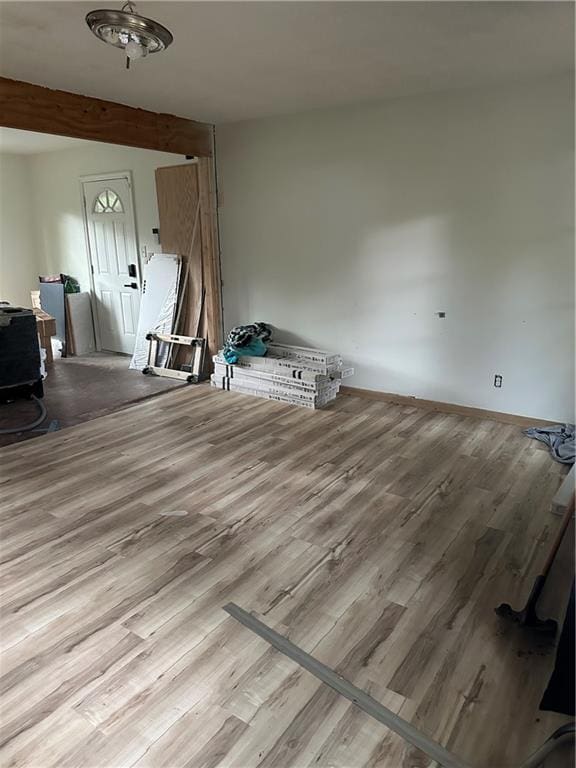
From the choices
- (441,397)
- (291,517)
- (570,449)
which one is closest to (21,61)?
(291,517)

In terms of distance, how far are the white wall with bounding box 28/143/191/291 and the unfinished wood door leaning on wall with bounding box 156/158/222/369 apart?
0.31 metres

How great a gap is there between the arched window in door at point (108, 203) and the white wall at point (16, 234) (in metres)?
1.54

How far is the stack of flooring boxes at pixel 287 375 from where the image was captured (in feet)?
15.6

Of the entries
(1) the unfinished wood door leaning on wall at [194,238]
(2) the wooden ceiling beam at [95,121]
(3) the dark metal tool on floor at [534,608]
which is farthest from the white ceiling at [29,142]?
(3) the dark metal tool on floor at [534,608]

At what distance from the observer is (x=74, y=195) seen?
6992mm

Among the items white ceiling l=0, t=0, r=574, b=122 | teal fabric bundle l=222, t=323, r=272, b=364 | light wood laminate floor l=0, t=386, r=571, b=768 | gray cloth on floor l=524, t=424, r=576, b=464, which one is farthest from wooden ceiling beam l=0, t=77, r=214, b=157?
gray cloth on floor l=524, t=424, r=576, b=464

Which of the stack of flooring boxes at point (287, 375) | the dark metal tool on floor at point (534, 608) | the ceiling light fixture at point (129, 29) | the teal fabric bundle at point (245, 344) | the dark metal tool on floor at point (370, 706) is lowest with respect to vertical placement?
the dark metal tool on floor at point (370, 706)

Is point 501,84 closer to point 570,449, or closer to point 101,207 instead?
point 570,449

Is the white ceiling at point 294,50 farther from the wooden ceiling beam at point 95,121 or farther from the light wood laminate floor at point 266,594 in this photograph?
the light wood laminate floor at point 266,594

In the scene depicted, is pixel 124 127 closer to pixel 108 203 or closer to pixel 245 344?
pixel 245 344

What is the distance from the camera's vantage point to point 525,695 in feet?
5.89

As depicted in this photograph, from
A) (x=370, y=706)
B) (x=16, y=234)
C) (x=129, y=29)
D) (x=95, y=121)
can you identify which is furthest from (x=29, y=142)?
(x=370, y=706)

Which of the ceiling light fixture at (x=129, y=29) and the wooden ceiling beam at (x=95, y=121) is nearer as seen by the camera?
the ceiling light fixture at (x=129, y=29)

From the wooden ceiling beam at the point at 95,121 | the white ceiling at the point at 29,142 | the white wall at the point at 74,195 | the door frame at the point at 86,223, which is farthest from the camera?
the door frame at the point at 86,223
